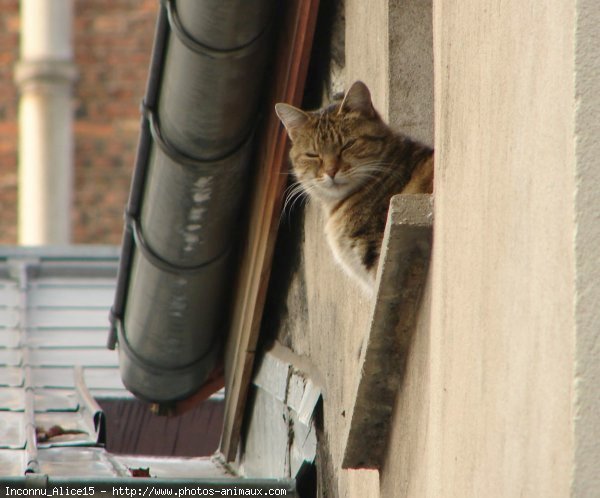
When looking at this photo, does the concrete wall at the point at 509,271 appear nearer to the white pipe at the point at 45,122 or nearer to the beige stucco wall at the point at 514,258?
the beige stucco wall at the point at 514,258

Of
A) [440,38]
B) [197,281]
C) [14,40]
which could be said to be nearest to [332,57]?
[197,281]

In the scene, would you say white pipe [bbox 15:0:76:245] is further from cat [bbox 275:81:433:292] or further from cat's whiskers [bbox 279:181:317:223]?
cat [bbox 275:81:433:292]

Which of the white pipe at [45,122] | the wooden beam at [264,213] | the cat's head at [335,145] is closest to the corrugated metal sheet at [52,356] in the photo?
the wooden beam at [264,213]

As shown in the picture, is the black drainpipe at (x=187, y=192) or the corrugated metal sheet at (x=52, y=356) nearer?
the black drainpipe at (x=187, y=192)

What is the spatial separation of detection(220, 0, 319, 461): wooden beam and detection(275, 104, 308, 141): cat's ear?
100 mm

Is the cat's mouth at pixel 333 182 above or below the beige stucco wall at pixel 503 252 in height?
above

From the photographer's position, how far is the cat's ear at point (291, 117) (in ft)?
11.1

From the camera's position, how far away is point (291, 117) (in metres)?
3.42

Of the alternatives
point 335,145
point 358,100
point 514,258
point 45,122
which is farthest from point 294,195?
point 45,122

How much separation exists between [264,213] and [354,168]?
368 mm

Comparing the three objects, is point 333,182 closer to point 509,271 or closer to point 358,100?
point 358,100

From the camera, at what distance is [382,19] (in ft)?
9.39

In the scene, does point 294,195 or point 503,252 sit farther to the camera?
point 294,195

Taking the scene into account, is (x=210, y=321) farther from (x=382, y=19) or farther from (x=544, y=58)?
(x=544, y=58)
